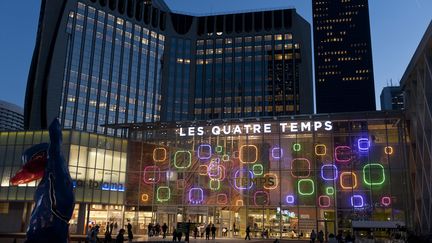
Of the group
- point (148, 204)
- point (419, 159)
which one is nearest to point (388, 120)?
point (419, 159)

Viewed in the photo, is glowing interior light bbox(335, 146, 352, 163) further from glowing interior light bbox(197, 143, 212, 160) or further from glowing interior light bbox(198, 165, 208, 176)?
glowing interior light bbox(198, 165, 208, 176)

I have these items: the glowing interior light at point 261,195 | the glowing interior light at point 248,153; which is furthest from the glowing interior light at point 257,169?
the glowing interior light at point 261,195

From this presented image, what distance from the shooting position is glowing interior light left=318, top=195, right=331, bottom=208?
38.8 m

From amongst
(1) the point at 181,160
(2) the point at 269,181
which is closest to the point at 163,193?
(1) the point at 181,160

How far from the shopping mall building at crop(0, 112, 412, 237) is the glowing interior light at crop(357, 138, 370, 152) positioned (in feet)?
0.29

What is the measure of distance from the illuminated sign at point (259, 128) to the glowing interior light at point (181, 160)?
1.73 m

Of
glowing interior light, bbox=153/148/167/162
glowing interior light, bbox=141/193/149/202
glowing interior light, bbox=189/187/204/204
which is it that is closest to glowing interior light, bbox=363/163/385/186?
glowing interior light, bbox=189/187/204/204

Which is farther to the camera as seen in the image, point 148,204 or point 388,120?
point 148,204

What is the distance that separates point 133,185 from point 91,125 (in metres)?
65.5

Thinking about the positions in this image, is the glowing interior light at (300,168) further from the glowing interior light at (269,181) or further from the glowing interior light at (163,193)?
the glowing interior light at (163,193)

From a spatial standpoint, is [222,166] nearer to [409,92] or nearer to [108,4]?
[409,92]

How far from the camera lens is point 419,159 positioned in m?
34.8

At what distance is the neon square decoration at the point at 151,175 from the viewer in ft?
144

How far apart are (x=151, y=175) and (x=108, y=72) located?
72300 millimetres
